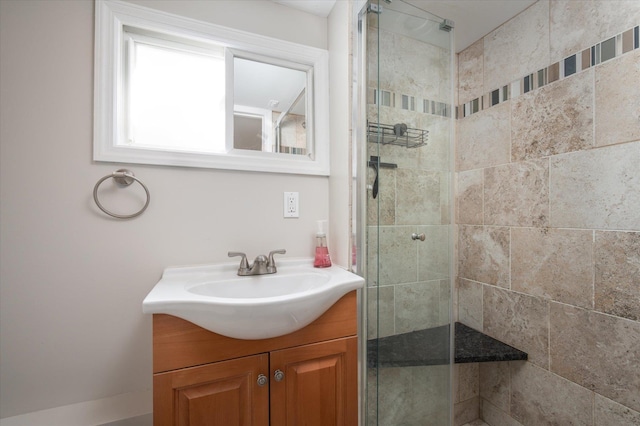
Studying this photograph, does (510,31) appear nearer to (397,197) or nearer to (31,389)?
(397,197)

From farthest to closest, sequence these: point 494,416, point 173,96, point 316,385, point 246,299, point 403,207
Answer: point 494,416
point 173,96
point 403,207
point 316,385
point 246,299

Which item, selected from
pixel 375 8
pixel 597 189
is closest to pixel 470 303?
pixel 597 189

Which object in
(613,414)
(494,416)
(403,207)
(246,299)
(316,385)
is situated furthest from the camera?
(494,416)

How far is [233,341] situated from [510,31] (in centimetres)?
210

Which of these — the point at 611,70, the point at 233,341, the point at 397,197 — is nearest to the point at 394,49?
the point at 397,197

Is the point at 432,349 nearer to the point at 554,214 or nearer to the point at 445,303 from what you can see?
the point at 445,303

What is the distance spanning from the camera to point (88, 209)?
1.05 meters

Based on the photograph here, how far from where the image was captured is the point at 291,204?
135 cm

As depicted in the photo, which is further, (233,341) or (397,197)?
(397,197)

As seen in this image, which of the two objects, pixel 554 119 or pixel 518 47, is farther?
pixel 518 47

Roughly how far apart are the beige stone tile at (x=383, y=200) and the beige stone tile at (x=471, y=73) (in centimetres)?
111

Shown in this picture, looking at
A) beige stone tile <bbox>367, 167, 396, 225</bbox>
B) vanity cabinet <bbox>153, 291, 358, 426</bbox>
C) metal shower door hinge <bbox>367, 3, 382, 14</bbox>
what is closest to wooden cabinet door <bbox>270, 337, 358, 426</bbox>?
vanity cabinet <bbox>153, 291, 358, 426</bbox>

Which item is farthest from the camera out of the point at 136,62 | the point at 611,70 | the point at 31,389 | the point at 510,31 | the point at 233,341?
the point at 510,31

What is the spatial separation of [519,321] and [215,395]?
154 cm
